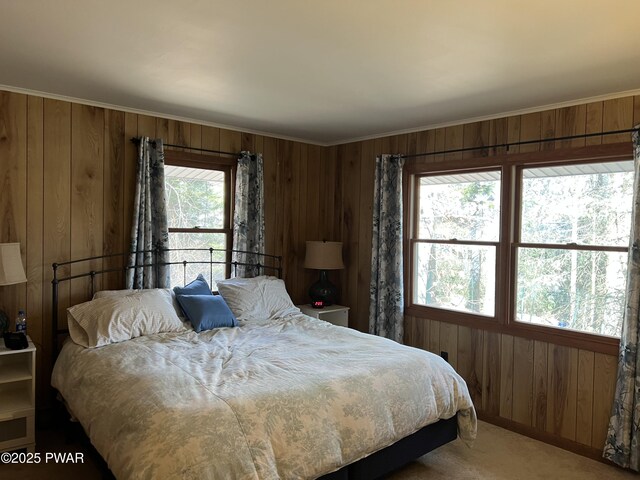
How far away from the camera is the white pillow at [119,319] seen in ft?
9.78

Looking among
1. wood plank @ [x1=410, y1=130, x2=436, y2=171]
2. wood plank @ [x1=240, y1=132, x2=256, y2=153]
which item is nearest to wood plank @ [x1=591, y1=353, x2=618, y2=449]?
wood plank @ [x1=410, y1=130, x2=436, y2=171]

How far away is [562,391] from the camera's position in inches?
130

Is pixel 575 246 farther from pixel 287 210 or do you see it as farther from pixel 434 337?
pixel 287 210

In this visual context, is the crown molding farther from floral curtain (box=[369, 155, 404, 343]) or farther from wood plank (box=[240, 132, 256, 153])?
floral curtain (box=[369, 155, 404, 343])

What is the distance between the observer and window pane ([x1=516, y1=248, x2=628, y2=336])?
315 cm

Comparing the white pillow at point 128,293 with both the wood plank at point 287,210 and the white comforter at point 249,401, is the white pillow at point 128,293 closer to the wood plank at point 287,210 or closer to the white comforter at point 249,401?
the white comforter at point 249,401

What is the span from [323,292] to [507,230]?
192 centimetres

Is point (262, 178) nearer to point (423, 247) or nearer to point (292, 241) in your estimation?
point (292, 241)

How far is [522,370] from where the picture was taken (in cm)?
352

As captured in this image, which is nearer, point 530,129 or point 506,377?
point 530,129

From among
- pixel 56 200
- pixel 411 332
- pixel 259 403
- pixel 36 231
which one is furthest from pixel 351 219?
pixel 259 403

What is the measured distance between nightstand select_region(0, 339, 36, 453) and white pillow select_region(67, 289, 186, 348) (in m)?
0.33

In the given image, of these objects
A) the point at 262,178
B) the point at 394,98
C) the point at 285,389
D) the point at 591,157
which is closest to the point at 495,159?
the point at 591,157

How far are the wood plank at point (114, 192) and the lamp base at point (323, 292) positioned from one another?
73.6 inches
